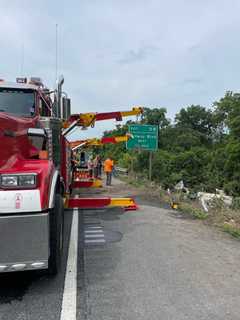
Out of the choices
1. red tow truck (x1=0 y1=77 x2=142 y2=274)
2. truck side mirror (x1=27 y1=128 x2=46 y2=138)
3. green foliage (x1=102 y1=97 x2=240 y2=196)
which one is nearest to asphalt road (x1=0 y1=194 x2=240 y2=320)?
red tow truck (x1=0 y1=77 x2=142 y2=274)

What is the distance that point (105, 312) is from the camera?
409 cm

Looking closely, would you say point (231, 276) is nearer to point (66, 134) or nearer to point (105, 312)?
point (105, 312)

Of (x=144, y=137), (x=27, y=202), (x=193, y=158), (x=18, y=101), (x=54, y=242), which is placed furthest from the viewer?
(x=193, y=158)

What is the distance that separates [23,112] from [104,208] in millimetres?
4612

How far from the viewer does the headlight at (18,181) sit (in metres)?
4.36

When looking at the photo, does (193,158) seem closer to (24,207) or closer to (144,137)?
(144,137)

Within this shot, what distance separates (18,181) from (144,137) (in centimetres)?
1701

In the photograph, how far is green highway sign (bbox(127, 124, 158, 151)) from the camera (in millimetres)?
21000

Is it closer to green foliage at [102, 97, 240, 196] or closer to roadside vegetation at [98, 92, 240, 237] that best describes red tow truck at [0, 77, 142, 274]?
roadside vegetation at [98, 92, 240, 237]

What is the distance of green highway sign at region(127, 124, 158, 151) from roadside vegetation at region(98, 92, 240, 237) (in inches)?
74.4

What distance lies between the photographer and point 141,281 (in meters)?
4.98

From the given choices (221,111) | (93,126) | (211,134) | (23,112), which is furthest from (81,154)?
(211,134)

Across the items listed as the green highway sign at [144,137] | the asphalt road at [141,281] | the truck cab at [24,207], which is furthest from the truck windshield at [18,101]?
the green highway sign at [144,137]

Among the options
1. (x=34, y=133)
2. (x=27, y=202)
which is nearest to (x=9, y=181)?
(x=27, y=202)
